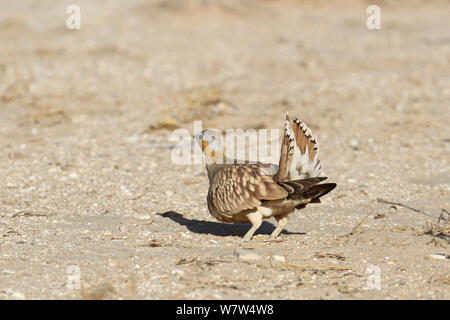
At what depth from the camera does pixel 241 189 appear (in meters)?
4.67

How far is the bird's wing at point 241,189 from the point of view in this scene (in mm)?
4582

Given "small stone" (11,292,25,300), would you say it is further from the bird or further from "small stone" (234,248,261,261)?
the bird

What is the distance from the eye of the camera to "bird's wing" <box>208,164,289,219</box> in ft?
15.0

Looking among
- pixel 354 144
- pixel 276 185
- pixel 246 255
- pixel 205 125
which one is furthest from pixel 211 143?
pixel 205 125

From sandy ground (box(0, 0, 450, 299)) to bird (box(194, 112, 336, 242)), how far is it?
0.23m

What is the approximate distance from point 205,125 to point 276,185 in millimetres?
4003

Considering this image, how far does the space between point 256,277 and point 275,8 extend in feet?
42.2

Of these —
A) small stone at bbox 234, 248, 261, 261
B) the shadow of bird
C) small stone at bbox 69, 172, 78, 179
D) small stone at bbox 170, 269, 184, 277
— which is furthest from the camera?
small stone at bbox 69, 172, 78, 179

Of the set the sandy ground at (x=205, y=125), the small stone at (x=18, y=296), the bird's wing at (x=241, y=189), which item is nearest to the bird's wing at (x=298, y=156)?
the bird's wing at (x=241, y=189)

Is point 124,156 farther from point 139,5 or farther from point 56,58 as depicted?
point 139,5

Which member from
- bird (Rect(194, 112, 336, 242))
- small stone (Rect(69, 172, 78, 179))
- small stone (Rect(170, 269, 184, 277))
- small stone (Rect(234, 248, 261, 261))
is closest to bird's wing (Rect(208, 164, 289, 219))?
bird (Rect(194, 112, 336, 242))

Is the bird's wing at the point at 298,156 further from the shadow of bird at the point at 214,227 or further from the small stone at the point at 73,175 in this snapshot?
the small stone at the point at 73,175

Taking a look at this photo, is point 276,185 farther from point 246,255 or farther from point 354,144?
point 354,144

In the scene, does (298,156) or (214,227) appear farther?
(214,227)
